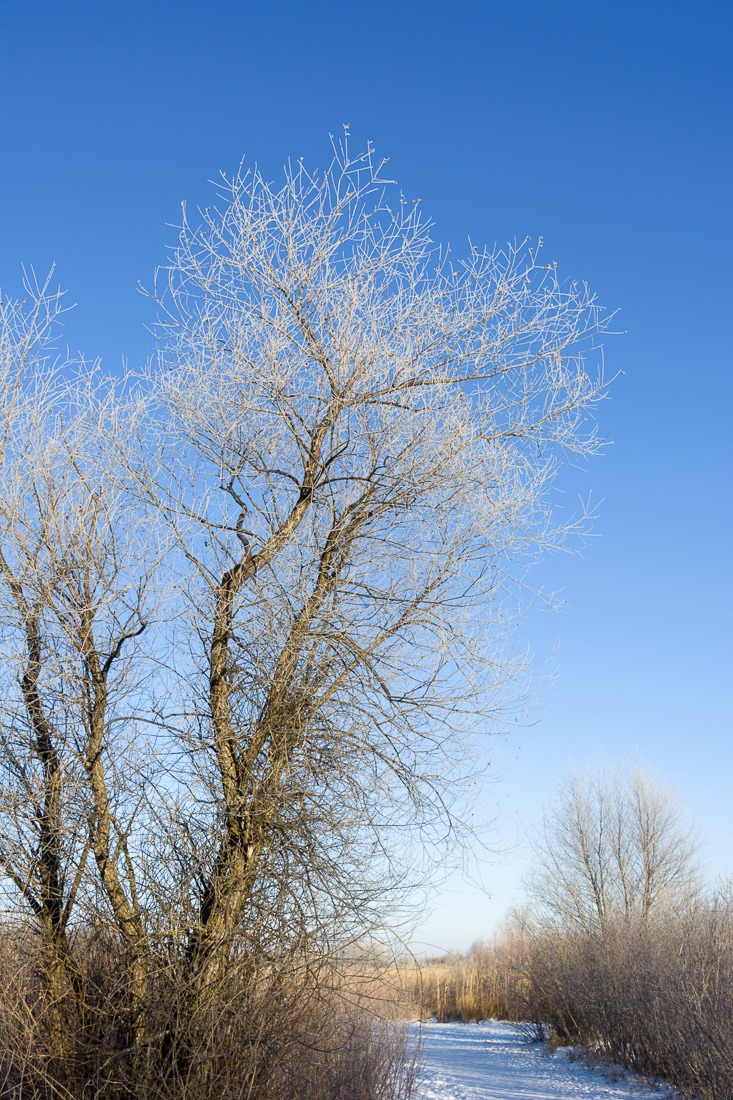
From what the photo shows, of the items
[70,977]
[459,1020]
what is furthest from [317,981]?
[459,1020]

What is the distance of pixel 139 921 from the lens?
20.8 feet

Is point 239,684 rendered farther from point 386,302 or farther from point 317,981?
point 386,302

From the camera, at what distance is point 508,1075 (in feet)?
55.2

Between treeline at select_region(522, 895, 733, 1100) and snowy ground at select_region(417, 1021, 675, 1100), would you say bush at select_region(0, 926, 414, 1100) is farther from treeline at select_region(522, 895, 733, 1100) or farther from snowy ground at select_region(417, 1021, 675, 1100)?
treeline at select_region(522, 895, 733, 1100)

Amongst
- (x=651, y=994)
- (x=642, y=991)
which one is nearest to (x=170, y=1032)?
(x=651, y=994)

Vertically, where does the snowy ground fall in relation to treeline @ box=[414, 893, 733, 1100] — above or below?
below

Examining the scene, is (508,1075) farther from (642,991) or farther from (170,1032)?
(170,1032)

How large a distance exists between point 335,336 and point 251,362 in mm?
698

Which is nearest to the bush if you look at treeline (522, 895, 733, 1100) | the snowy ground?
the snowy ground

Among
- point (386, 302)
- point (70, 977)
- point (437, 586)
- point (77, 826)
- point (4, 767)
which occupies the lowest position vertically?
point (70, 977)

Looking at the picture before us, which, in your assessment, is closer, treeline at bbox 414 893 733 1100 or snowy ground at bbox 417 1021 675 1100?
treeline at bbox 414 893 733 1100

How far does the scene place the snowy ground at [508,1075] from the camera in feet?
44.4

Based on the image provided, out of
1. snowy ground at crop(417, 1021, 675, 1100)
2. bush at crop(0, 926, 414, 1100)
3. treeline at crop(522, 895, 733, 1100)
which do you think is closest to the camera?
bush at crop(0, 926, 414, 1100)

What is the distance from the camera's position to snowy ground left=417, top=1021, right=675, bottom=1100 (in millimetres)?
13523
